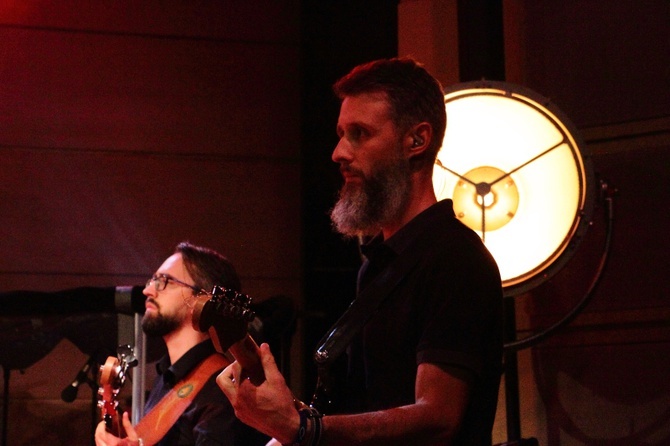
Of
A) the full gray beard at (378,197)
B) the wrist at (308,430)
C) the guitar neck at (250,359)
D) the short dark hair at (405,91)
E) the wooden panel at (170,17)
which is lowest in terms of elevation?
the wrist at (308,430)

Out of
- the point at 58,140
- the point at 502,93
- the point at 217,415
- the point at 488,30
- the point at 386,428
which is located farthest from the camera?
the point at 58,140

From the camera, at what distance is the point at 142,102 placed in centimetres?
482

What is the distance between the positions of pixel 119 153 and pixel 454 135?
7.39 ft

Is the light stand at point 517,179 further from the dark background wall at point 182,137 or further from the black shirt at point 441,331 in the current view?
the black shirt at point 441,331

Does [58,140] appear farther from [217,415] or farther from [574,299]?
[574,299]

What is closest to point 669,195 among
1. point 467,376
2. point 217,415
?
point 217,415

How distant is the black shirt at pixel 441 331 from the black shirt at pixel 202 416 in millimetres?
1518

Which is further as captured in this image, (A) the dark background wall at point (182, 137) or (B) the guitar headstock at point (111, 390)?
(A) the dark background wall at point (182, 137)

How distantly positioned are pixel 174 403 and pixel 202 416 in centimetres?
16

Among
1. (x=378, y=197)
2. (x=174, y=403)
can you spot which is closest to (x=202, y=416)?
(x=174, y=403)

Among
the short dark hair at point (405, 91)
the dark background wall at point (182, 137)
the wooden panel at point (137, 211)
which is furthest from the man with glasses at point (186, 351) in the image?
the short dark hair at point (405, 91)

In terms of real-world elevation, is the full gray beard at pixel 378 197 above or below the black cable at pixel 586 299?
above

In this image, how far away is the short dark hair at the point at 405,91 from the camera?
205cm

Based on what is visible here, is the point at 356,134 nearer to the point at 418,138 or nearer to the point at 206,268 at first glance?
the point at 418,138
